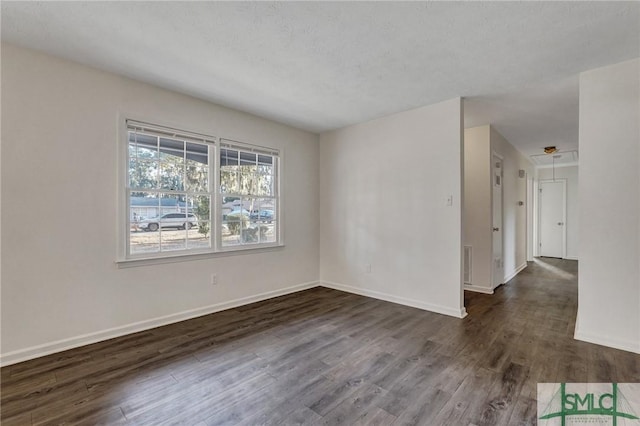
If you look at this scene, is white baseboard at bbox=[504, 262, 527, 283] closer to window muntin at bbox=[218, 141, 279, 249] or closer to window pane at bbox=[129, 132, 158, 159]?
window muntin at bbox=[218, 141, 279, 249]

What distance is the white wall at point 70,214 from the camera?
240 cm

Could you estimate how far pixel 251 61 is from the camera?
8.66 ft

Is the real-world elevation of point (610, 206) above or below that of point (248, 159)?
below

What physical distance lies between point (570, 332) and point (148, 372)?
4.01 metres

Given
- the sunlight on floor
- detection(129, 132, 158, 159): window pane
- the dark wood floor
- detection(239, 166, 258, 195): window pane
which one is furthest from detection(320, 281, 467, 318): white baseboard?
the sunlight on floor

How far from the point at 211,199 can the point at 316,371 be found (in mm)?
2394

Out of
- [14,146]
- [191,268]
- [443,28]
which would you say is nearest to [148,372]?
[191,268]

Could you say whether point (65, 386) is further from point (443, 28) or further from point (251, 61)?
point (443, 28)

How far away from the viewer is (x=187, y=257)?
11.3 ft
